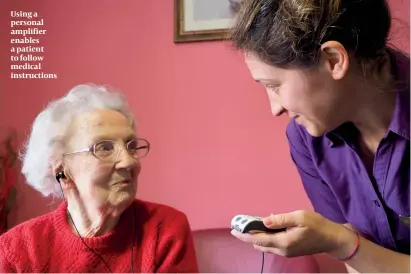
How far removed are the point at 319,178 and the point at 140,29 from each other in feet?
1.90

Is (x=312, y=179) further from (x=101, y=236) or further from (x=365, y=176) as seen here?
(x=101, y=236)

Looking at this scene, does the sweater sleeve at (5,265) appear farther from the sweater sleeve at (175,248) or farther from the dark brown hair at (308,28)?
the dark brown hair at (308,28)

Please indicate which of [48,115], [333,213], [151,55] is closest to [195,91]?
[151,55]

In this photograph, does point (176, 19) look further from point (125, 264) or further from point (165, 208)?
point (125, 264)

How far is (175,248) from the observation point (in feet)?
3.10

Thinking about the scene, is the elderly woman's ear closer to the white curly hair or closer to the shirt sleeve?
the white curly hair

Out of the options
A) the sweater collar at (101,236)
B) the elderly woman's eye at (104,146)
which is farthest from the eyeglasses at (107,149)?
the sweater collar at (101,236)

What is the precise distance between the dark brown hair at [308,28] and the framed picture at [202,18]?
16.4 inches

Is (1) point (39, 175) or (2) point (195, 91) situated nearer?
(1) point (39, 175)

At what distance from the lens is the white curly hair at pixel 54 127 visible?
0.97 m

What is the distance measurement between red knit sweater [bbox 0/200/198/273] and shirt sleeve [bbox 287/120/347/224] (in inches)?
11.3

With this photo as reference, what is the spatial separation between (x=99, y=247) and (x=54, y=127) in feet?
0.89

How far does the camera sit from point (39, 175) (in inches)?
39.6

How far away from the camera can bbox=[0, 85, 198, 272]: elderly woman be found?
934 mm
